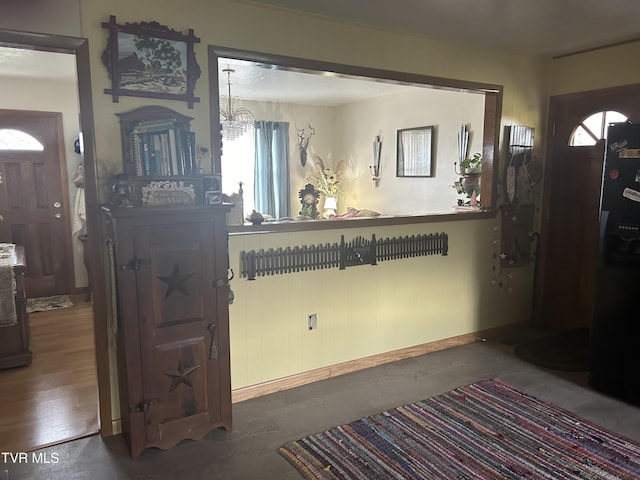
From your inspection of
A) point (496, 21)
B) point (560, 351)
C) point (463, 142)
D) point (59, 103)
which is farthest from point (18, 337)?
point (463, 142)

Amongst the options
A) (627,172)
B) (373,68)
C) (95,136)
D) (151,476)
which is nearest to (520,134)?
(627,172)

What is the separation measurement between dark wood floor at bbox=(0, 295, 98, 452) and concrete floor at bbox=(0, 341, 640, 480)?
175 millimetres

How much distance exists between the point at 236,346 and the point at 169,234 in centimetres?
94

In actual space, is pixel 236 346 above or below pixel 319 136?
below

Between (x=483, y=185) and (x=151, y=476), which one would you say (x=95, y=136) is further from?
(x=483, y=185)

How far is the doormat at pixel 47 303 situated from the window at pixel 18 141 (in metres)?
1.63

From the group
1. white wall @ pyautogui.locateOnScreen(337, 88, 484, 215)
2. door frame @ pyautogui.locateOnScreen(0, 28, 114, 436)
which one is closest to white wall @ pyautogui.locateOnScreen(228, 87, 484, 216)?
white wall @ pyautogui.locateOnScreen(337, 88, 484, 215)

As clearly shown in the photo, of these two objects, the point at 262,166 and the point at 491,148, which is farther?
→ the point at 262,166

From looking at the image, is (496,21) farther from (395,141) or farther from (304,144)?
(304,144)

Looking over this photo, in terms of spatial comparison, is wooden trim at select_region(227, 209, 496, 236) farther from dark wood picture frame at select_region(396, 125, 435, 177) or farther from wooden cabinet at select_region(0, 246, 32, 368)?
wooden cabinet at select_region(0, 246, 32, 368)

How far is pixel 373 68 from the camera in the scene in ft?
10.5

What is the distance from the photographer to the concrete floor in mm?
2299

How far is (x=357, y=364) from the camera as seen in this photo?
11.3 ft

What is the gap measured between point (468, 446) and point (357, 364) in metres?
1.10
